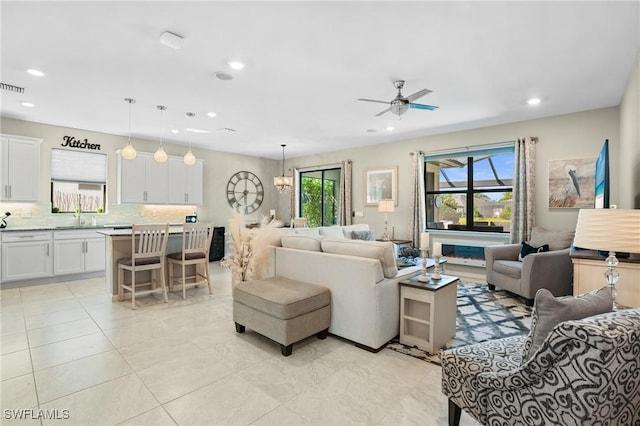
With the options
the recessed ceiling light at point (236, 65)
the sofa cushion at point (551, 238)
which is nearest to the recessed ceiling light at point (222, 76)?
the recessed ceiling light at point (236, 65)

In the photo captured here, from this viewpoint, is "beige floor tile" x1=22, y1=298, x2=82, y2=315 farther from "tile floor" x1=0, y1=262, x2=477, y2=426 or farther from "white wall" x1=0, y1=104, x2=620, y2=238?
"white wall" x1=0, y1=104, x2=620, y2=238

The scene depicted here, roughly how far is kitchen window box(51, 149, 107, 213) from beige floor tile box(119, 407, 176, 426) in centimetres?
550

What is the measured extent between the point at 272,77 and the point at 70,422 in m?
3.40

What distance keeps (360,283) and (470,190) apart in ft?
13.6

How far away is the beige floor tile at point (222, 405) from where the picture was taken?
1.92 meters

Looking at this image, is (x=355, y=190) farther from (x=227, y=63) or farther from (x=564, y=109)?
(x=227, y=63)

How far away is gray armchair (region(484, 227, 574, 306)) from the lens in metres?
4.04

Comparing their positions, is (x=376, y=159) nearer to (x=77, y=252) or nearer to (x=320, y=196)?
(x=320, y=196)

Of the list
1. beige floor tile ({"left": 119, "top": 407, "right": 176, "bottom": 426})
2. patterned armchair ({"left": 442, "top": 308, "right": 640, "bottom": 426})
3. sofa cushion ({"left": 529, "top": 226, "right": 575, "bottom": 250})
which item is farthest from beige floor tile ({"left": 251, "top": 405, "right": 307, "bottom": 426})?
sofa cushion ({"left": 529, "top": 226, "right": 575, "bottom": 250})

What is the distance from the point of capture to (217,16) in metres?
2.47

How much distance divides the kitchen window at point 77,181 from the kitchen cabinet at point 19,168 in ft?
1.13

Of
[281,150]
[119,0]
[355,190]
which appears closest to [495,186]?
[355,190]

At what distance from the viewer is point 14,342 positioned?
2975 mm

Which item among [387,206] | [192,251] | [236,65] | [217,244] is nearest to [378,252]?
[236,65]
